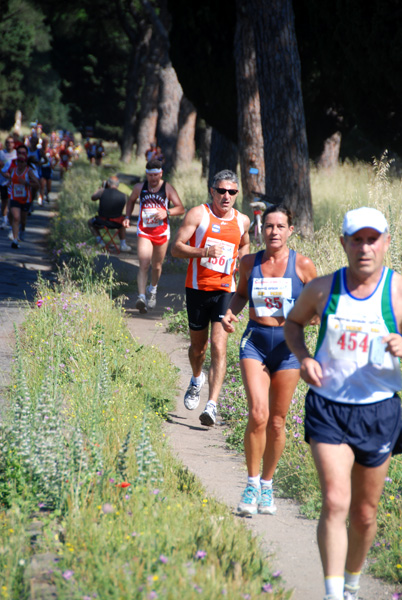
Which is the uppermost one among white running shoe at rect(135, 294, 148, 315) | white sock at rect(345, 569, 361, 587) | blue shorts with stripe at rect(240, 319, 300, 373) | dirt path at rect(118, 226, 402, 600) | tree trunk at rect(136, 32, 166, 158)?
tree trunk at rect(136, 32, 166, 158)

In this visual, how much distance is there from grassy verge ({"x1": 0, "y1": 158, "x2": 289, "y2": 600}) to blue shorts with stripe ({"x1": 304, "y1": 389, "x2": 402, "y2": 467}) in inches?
27.2

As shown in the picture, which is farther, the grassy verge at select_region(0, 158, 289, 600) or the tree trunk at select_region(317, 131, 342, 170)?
the tree trunk at select_region(317, 131, 342, 170)

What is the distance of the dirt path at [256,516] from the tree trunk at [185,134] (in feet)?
74.5

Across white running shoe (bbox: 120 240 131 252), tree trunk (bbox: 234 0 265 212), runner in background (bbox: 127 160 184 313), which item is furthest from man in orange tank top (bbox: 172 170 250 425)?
white running shoe (bbox: 120 240 131 252)

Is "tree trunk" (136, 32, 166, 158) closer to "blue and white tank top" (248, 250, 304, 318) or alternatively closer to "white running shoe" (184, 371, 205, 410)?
"white running shoe" (184, 371, 205, 410)

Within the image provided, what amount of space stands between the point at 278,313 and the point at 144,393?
2.42 meters

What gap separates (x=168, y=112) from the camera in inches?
1133

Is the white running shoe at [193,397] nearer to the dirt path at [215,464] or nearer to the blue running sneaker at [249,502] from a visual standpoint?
the dirt path at [215,464]

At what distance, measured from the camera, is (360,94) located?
16.5m

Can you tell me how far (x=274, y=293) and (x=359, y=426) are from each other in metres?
1.68

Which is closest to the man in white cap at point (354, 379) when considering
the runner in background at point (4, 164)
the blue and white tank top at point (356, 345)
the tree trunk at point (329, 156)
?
the blue and white tank top at point (356, 345)

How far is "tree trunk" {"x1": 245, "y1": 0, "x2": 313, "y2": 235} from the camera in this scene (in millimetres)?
13094

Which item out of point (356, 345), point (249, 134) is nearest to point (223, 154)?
point (249, 134)

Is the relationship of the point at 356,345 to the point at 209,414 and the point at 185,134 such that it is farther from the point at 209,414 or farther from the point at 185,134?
the point at 185,134
